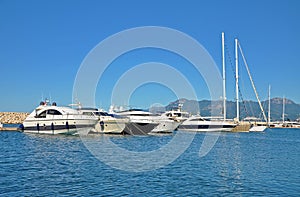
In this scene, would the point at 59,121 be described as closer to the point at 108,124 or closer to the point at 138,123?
the point at 108,124

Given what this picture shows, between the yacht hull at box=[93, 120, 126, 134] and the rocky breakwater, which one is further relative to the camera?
the rocky breakwater

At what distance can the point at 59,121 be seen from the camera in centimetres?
5538

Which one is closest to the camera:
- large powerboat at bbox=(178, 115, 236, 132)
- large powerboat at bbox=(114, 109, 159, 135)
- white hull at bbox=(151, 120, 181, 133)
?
large powerboat at bbox=(114, 109, 159, 135)

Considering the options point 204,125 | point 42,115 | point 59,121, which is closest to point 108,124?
point 59,121

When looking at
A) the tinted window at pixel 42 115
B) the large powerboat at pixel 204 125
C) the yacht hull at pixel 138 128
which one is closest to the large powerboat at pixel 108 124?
the yacht hull at pixel 138 128

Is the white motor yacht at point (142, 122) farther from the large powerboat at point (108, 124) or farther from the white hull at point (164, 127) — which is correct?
the large powerboat at point (108, 124)

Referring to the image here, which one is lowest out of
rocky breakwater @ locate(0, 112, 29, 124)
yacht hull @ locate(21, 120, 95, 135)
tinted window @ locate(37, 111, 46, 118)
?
rocky breakwater @ locate(0, 112, 29, 124)

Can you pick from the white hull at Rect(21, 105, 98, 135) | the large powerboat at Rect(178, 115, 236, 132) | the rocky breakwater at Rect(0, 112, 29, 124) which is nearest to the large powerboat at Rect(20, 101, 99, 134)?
the white hull at Rect(21, 105, 98, 135)

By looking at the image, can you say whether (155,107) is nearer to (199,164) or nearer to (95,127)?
(95,127)

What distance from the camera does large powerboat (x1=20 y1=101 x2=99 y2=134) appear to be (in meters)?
55.1

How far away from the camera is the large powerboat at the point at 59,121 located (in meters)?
55.1

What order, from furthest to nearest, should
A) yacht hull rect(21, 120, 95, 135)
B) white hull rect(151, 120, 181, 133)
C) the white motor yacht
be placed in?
white hull rect(151, 120, 181, 133) → the white motor yacht → yacht hull rect(21, 120, 95, 135)

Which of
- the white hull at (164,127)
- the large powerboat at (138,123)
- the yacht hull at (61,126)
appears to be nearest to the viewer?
the yacht hull at (61,126)

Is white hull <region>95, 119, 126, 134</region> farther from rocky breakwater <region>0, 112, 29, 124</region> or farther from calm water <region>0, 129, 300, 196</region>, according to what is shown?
rocky breakwater <region>0, 112, 29, 124</region>
